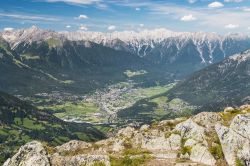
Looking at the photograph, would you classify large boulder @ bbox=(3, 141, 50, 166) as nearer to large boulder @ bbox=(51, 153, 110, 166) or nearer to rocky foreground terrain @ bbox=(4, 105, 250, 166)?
rocky foreground terrain @ bbox=(4, 105, 250, 166)

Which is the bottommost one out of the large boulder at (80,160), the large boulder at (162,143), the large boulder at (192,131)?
the large boulder at (80,160)

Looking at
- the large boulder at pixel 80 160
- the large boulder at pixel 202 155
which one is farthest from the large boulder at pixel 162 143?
the large boulder at pixel 80 160

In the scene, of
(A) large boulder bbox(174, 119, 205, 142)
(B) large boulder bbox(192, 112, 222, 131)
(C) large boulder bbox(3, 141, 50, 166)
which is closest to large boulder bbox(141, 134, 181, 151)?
(A) large boulder bbox(174, 119, 205, 142)

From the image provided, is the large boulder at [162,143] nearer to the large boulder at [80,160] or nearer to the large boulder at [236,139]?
the large boulder at [236,139]

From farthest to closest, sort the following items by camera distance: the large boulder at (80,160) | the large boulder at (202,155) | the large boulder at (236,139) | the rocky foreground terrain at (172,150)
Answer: the large boulder at (80,160)
the large boulder at (202,155)
the rocky foreground terrain at (172,150)
the large boulder at (236,139)

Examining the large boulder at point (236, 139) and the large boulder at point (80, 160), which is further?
the large boulder at point (80, 160)

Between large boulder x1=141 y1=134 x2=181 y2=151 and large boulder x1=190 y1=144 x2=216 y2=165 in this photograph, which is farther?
large boulder x1=141 y1=134 x2=181 y2=151

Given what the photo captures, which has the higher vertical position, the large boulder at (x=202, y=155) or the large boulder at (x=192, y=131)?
the large boulder at (x=192, y=131)

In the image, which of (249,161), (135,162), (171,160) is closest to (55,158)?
(135,162)

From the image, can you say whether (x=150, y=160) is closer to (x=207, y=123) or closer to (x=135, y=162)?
(x=135, y=162)
